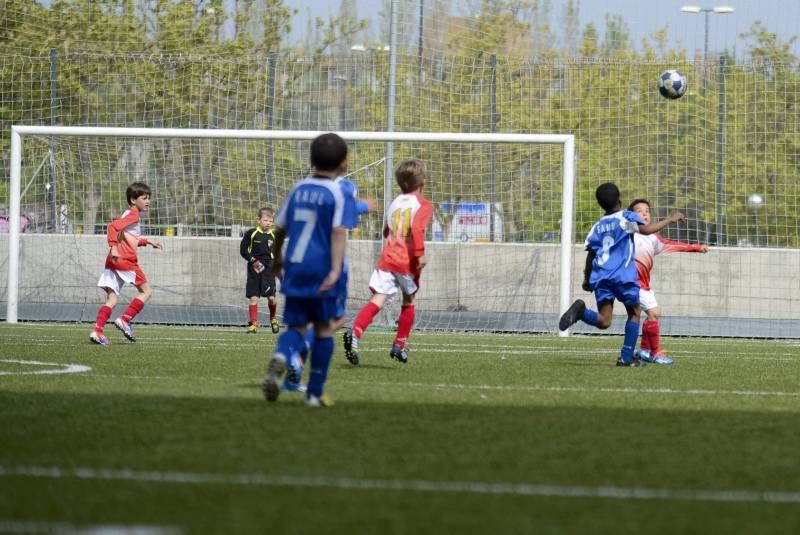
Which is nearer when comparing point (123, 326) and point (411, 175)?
point (411, 175)

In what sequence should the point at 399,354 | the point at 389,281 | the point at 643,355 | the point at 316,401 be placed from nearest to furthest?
the point at 316,401 → the point at 399,354 → the point at 389,281 → the point at 643,355

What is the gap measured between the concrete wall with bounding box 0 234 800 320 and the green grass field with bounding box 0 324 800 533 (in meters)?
11.9

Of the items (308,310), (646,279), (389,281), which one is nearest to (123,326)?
(389,281)

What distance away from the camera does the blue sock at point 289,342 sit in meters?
7.32

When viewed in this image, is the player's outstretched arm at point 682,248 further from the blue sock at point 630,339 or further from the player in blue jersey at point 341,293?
the player in blue jersey at point 341,293

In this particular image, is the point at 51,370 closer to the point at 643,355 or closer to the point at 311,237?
the point at 311,237

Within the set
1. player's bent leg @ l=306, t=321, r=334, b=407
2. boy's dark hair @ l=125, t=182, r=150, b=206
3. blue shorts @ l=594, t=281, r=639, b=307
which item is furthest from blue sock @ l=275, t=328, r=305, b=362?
boy's dark hair @ l=125, t=182, r=150, b=206

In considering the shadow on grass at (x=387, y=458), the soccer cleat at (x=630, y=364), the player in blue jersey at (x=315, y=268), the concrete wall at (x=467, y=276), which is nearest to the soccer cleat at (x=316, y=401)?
the player in blue jersey at (x=315, y=268)

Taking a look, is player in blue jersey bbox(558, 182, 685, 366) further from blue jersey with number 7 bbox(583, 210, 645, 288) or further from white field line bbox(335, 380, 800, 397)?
white field line bbox(335, 380, 800, 397)

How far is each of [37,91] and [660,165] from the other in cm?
1103

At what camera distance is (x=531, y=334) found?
1933 cm

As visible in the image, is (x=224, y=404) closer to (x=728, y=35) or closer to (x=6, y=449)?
(x=6, y=449)

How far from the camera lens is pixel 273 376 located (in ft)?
23.8

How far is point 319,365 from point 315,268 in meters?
0.52
